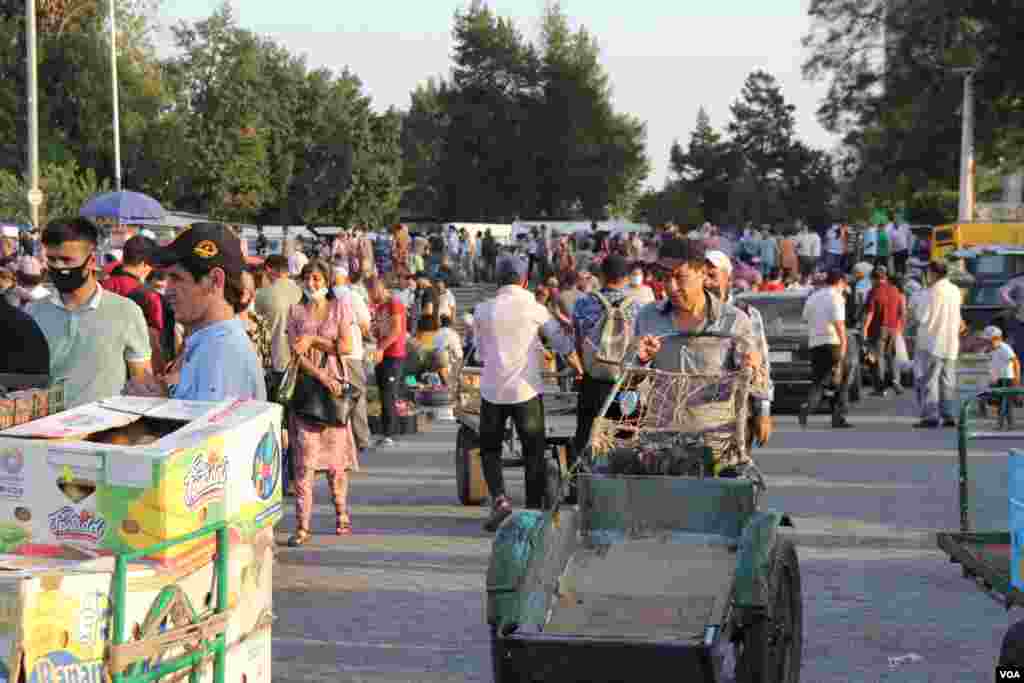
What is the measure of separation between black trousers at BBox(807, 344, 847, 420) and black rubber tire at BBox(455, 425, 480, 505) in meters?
7.80

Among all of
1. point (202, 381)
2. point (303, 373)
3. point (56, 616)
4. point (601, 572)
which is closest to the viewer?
point (56, 616)

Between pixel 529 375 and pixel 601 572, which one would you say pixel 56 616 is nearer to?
Answer: pixel 601 572

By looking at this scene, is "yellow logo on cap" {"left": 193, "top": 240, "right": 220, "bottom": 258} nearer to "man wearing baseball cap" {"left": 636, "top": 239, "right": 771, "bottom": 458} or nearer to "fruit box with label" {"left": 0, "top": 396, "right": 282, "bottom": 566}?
"fruit box with label" {"left": 0, "top": 396, "right": 282, "bottom": 566}

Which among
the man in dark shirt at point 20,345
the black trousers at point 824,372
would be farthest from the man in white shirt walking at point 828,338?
the man in dark shirt at point 20,345

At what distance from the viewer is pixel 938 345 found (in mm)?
19766

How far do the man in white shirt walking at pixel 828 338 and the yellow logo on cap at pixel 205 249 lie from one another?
14830 millimetres

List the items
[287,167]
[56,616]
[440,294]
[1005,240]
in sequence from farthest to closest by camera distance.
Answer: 1. [287,167]
2. [1005,240]
3. [440,294]
4. [56,616]

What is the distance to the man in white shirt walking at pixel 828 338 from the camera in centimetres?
2017

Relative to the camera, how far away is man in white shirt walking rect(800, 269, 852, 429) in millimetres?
20172

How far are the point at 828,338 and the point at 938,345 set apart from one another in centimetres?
126

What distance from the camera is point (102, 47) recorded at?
213 feet

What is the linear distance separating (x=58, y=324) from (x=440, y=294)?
18.5 meters

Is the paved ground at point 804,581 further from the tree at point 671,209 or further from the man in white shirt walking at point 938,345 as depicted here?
the tree at point 671,209

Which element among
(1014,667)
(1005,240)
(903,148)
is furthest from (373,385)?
(903,148)
